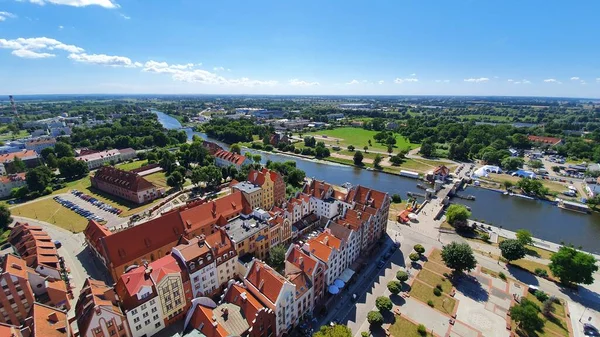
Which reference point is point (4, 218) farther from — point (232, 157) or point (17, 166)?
point (232, 157)

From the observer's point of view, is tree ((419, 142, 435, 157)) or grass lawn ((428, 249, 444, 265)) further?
tree ((419, 142, 435, 157))

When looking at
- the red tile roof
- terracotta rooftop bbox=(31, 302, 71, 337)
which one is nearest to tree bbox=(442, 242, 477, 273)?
terracotta rooftop bbox=(31, 302, 71, 337)

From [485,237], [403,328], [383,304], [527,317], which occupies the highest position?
[527,317]

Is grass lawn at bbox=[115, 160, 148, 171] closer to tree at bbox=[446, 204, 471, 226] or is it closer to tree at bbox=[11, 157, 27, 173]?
tree at bbox=[11, 157, 27, 173]

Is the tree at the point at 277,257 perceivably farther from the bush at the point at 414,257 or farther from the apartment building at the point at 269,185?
the bush at the point at 414,257

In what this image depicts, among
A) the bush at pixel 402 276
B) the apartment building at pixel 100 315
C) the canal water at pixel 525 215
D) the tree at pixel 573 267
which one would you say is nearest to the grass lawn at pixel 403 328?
the bush at pixel 402 276

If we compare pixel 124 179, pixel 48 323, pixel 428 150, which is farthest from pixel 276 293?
pixel 428 150
